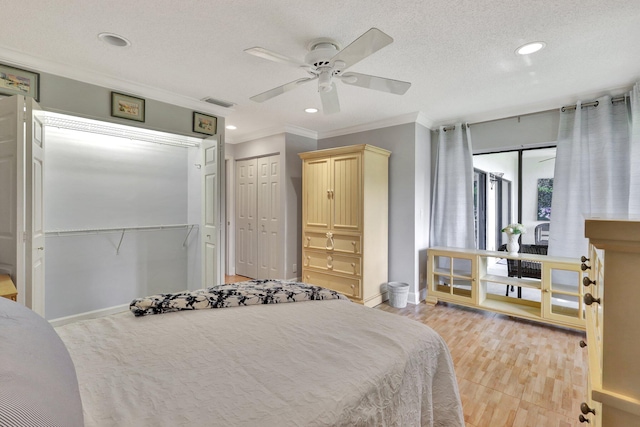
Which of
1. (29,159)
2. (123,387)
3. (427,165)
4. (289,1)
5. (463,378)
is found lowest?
(463,378)

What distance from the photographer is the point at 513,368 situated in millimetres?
2430

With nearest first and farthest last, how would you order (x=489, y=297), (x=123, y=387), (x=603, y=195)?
(x=123, y=387) < (x=603, y=195) < (x=489, y=297)

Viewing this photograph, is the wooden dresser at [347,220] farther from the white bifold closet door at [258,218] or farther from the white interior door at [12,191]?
the white interior door at [12,191]

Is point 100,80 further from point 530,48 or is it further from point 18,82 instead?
point 530,48

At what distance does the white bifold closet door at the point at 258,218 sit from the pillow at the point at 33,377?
3.67 meters

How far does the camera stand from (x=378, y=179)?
396 centimetres

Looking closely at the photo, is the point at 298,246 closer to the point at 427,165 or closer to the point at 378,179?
the point at 378,179

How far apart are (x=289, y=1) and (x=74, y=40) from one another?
163 cm

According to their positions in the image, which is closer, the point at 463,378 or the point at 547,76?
the point at 463,378

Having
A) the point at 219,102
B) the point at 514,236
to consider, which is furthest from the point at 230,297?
the point at 514,236

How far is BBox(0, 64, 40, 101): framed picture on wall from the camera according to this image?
2.38 meters

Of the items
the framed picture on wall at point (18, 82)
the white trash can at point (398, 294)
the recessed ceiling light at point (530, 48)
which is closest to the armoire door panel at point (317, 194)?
the white trash can at point (398, 294)

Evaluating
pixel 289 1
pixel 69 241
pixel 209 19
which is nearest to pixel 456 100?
pixel 289 1

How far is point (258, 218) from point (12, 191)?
320 cm
